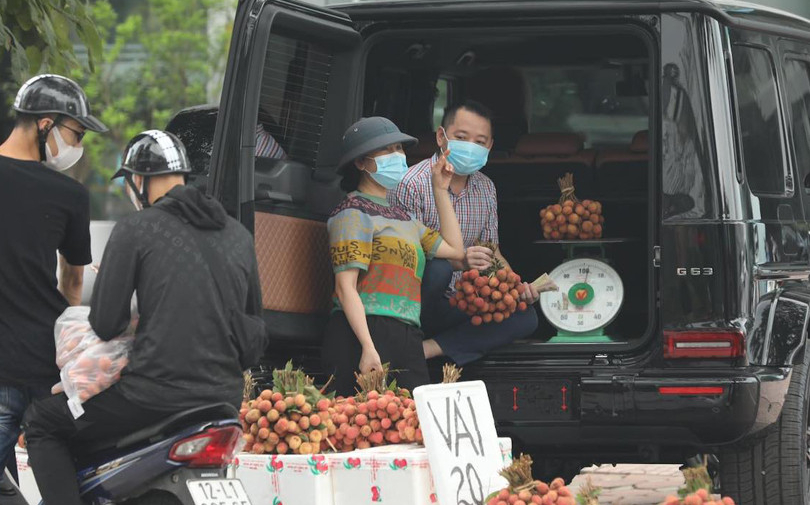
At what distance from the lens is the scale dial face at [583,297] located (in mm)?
7977

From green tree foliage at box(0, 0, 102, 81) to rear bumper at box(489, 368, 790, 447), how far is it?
2704 millimetres

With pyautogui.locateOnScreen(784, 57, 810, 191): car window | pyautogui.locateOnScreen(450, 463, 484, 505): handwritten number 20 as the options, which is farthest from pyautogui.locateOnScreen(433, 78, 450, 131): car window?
pyautogui.locateOnScreen(450, 463, 484, 505): handwritten number 20

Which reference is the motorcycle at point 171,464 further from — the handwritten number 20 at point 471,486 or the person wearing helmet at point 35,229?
the handwritten number 20 at point 471,486

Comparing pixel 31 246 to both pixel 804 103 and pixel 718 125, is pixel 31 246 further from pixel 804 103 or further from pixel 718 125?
pixel 804 103

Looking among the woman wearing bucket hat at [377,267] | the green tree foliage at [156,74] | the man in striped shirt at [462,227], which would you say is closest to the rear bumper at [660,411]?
the man in striped shirt at [462,227]

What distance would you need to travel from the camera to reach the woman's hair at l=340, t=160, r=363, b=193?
747 cm

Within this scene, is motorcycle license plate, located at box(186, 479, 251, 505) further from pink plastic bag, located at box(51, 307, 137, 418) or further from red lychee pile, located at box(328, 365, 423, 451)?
red lychee pile, located at box(328, 365, 423, 451)

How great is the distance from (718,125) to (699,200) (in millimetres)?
348

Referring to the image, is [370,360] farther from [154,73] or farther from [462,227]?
[154,73]

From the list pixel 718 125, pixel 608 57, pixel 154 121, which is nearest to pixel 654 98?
pixel 718 125

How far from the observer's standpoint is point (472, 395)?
6492 mm

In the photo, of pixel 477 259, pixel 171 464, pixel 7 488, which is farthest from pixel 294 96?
pixel 171 464

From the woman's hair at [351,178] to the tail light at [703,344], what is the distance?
5.15ft

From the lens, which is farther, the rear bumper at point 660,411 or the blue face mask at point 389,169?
the blue face mask at point 389,169
